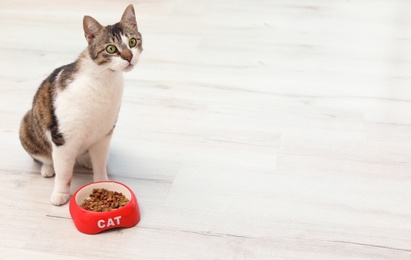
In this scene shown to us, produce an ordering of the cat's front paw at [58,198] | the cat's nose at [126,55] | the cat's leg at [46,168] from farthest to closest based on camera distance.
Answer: the cat's leg at [46,168], the cat's front paw at [58,198], the cat's nose at [126,55]

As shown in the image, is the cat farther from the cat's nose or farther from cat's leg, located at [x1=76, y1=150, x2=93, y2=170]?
cat's leg, located at [x1=76, y1=150, x2=93, y2=170]

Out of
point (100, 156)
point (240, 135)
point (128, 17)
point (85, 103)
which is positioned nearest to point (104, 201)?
point (100, 156)

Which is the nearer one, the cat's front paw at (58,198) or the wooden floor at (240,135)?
the wooden floor at (240,135)

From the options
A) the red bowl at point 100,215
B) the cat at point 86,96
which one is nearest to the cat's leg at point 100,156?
the cat at point 86,96

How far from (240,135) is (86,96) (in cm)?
69

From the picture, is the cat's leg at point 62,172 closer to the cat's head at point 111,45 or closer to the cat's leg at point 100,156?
the cat's leg at point 100,156

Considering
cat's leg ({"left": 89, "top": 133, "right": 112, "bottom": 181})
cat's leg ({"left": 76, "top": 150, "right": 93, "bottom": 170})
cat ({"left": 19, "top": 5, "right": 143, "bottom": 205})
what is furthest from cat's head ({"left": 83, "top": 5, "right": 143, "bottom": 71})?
cat's leg ({"left": 76, "top": 150, "right": 93, "bottom": 170})

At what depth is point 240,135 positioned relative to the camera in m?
2.05

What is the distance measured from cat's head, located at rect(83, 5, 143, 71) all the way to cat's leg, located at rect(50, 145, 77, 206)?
0.28 metres

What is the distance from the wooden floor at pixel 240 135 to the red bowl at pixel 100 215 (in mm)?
27

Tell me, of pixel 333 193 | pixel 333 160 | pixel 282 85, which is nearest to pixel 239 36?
pixel 282 85

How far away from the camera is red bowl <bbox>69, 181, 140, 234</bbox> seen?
1.53 meters

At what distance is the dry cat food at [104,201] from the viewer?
5.18 feet

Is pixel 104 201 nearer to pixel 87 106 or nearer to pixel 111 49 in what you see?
pixel 87 106
